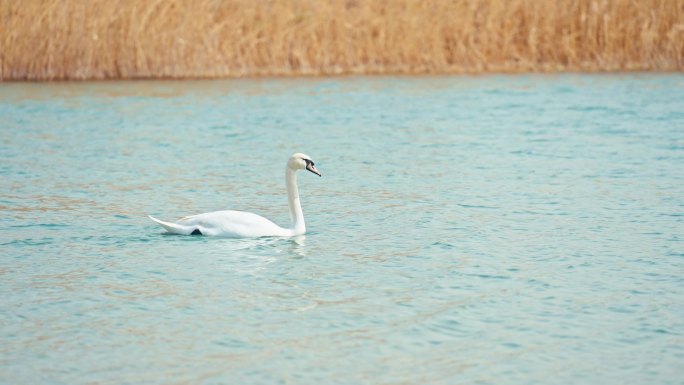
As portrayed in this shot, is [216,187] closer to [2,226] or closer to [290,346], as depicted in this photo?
[2,226]

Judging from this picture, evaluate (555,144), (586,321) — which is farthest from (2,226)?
(555,144)

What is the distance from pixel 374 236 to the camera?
9.24 meters

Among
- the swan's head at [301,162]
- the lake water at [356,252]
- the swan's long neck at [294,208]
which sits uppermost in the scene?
the swan's head at [301,162]

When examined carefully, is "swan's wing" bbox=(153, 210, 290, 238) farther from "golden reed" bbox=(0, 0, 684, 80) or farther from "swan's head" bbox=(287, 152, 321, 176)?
"golden reed" bbox=(0, 0, 684, 80)

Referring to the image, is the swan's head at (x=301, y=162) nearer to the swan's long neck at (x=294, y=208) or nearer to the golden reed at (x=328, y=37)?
the swan's long neck at (x=294, y=208)

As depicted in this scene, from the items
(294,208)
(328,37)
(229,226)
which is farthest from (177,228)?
(328,37)

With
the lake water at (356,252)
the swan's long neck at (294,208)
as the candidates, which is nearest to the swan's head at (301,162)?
the swan's long neck at (294,208)

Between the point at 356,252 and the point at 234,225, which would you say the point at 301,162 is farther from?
the point at 356,252

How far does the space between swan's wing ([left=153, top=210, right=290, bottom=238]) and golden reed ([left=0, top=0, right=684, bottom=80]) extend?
478 inches

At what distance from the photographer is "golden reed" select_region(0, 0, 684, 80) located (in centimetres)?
2073

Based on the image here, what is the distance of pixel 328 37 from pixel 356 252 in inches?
522

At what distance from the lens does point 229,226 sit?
29.3 feet

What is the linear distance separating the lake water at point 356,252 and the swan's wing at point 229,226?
3.4 inches

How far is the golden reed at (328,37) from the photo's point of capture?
20734 millimetres
